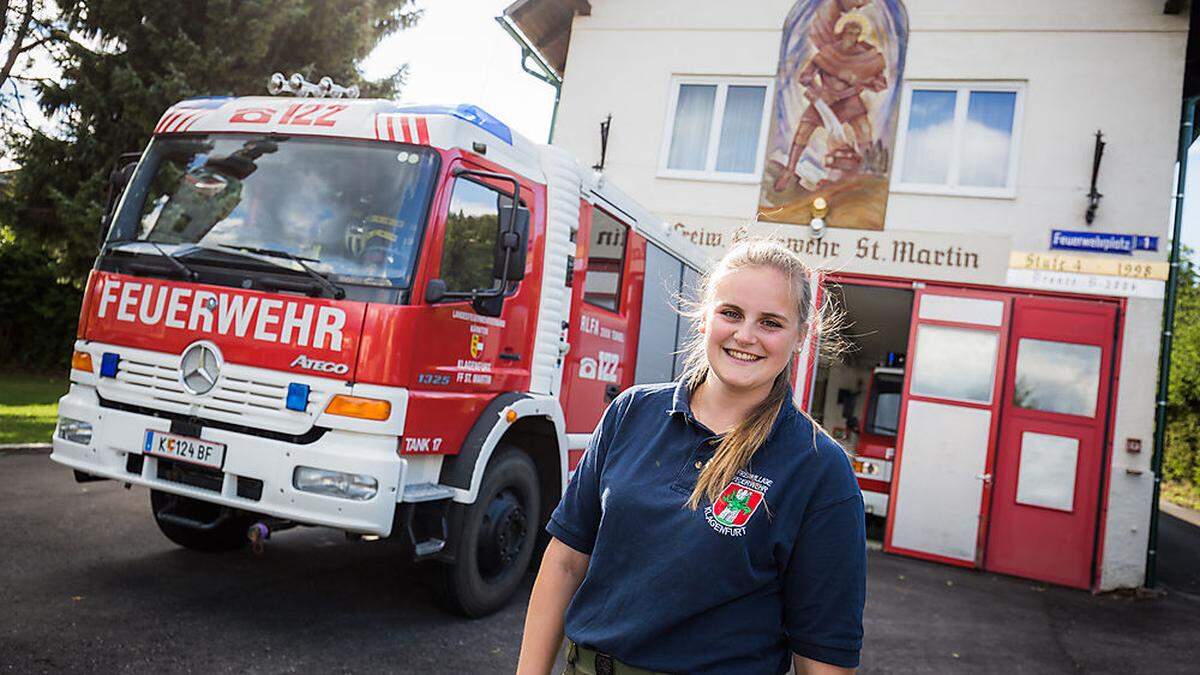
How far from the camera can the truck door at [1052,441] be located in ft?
31.6

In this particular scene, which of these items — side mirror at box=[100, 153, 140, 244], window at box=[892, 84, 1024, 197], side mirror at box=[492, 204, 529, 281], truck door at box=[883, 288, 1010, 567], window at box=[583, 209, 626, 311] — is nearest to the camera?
side mirror at box=[492, 204, 529, 281]

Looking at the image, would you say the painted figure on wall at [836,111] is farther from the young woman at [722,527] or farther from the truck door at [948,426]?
the young woman at [722,527]

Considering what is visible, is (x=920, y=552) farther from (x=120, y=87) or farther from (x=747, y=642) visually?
(x=120, y=87)

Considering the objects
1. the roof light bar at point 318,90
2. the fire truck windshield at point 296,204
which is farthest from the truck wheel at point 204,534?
the roof light bar at point 318,90

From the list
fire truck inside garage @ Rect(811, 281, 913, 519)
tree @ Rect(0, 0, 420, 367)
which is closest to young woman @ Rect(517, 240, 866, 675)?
fire truck inside garage @ Rect(811, 281, 913, 519)

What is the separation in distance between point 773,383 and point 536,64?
12589 millimetres

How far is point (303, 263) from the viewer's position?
450 centimetres

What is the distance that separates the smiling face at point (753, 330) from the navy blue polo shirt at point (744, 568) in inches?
4.7

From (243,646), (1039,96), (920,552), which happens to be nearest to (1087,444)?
(920,552)

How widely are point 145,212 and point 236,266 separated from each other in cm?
87

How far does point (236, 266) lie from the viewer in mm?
4574

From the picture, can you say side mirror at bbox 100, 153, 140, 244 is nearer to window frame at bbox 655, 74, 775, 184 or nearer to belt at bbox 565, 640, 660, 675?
belt at bbox 565, 640, 660, 675

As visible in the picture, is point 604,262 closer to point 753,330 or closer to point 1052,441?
point 753,330

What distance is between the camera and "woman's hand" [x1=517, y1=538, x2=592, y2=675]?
77.2 inches
